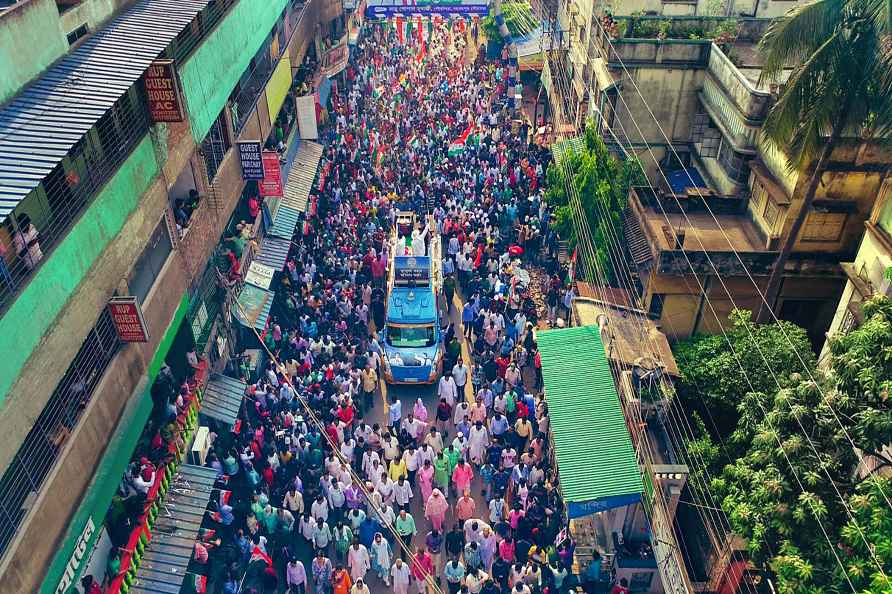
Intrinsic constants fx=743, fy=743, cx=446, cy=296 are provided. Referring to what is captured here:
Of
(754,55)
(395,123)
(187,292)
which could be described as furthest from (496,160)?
(187,292)

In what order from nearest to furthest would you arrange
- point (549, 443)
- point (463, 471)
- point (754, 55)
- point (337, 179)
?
point (463, 471) < point (549, 443) < point (754, 55) < point (337, 179)

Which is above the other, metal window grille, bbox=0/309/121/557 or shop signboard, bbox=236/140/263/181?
metal window grille, bbox=0/309/121/557

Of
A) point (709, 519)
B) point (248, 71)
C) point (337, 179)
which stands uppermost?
point (248, 71)

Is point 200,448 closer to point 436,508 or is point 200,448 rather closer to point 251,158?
point 436,508

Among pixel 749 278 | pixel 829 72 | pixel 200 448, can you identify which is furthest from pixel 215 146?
pixel 829 72

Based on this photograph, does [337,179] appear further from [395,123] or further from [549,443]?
[549,443]

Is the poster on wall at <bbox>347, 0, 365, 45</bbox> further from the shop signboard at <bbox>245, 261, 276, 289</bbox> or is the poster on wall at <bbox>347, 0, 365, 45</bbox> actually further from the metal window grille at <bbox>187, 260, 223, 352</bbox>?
the metal window grille at <bbox>187, 260, 223, 352</bbox>

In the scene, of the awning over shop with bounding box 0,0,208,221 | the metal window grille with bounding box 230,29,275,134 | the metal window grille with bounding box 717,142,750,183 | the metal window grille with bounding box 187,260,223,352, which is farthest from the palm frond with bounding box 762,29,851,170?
the metal window grille with bounding box 230,29,275,134
